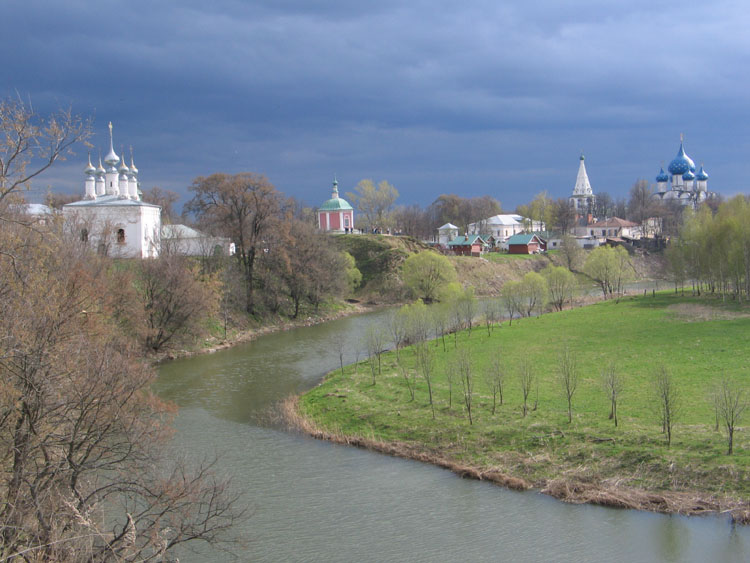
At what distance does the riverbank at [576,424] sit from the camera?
14656mm

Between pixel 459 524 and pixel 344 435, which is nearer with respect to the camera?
pixel 459 524

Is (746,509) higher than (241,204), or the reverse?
(241,204)

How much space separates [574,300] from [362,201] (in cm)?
5072

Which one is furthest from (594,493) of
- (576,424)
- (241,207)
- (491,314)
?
(241,207)

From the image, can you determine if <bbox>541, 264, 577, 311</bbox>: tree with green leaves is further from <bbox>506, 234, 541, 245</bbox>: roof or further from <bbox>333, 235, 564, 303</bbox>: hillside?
<bbox>506, 234, 541, 245</bbox>: roof

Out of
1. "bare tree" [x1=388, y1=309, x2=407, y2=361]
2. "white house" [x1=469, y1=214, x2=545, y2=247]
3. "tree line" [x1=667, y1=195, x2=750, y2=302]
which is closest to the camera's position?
"bare tree" [x1=388, y1=309, x2=407, y2=361]

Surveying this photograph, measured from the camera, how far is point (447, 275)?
164ft

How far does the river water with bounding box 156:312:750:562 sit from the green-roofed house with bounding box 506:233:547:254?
6959 centimetres

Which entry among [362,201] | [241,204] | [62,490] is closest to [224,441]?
[62,490]

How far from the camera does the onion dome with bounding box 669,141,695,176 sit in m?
116

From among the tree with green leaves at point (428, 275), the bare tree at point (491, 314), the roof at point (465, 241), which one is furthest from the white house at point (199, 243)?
the roof at point (465, 241)

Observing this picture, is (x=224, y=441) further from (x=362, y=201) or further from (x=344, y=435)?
(x=362, y=201)

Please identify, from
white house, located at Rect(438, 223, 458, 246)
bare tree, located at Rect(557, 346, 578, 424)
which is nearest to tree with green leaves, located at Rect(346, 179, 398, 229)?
white house, located at Rect(438, 223, 458, 246)

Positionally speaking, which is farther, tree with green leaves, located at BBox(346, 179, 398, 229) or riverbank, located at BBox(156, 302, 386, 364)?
tree with green leaves, located at BBox(346, 179, 398, 229)
